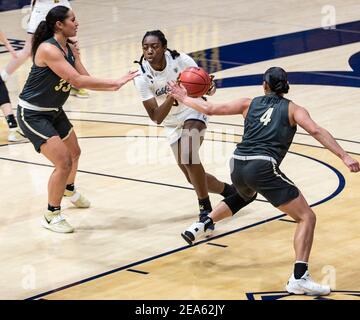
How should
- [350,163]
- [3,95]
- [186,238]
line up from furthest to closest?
[3,95] < [186,238] < [350,163]

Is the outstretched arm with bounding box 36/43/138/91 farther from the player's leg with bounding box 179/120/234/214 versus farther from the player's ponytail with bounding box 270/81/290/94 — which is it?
the player's ponytail with bounding box 270/81/290/94

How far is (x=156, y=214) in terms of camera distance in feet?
35.6

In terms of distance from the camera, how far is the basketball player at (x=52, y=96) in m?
10.2

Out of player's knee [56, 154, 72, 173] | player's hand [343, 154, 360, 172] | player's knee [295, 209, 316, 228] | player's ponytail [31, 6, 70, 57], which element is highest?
player's ponytail [31, 6, 70, 57]

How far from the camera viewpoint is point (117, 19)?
21297 mm

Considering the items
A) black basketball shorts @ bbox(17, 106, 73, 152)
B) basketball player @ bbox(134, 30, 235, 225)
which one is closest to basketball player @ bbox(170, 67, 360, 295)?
basketball player @ bbox(134, 30, 235, 225)

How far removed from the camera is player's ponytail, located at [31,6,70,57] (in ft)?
33.5

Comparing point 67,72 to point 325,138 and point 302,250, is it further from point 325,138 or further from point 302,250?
point 302,250

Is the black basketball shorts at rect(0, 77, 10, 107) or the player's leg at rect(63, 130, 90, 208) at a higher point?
the black basketball shorts at rect(0, 77, 10, 107)

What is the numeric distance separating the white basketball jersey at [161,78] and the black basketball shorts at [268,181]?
1.54 m

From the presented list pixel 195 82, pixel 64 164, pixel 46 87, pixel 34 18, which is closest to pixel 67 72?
pixel 46 87

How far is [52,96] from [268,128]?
240 cm

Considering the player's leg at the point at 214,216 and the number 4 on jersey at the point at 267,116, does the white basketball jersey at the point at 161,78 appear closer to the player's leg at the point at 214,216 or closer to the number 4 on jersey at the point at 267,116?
the player's leg at the point at 214,216

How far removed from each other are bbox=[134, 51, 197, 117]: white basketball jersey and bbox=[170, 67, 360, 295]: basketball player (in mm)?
1109
